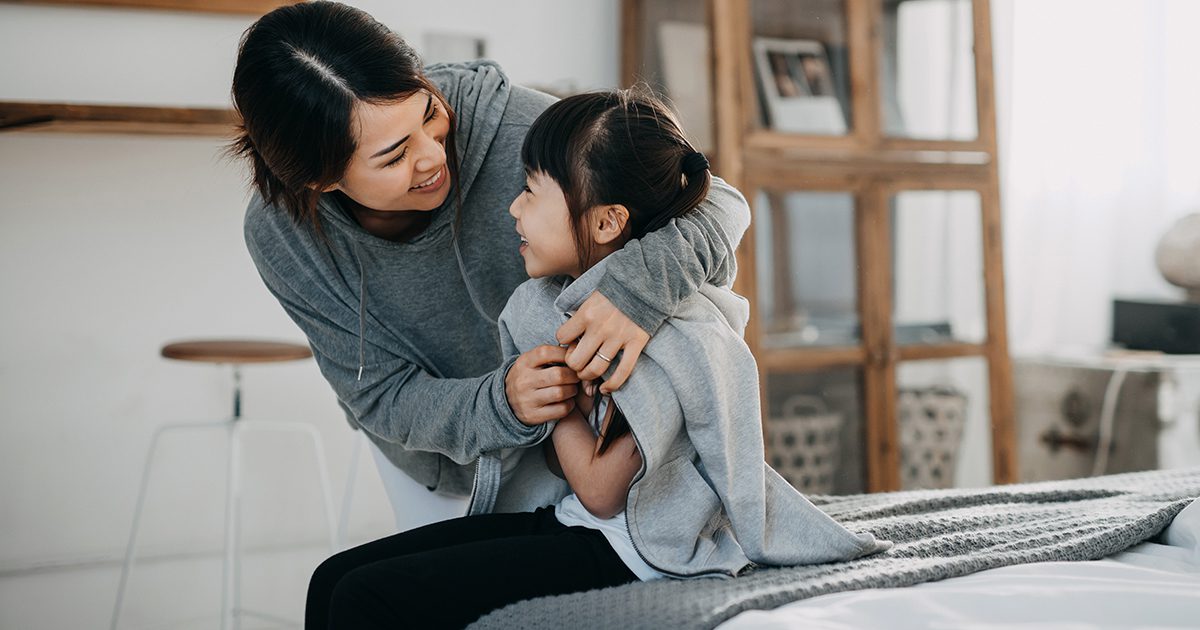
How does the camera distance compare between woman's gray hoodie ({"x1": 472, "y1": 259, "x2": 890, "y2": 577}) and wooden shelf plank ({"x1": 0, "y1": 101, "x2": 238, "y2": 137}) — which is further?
wooden shelf plank ({"x1": 0, "y1": 101, "x2": 238, "y2": 137})

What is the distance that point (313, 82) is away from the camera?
117 cm

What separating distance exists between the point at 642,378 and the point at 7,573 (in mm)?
1972

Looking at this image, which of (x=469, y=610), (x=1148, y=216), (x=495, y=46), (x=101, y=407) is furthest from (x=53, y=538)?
(x=1148, y=216)

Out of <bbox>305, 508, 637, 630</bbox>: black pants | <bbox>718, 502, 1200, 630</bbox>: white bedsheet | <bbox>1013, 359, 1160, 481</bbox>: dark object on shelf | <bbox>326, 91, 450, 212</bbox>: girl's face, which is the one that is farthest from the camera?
<bbox>1013, 359, 1160, 481</bbox>: dark object on shelf

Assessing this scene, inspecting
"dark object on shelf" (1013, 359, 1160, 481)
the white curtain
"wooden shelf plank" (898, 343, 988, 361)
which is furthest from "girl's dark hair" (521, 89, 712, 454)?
the white curtain

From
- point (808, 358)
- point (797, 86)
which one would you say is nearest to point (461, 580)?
point (808, 358)

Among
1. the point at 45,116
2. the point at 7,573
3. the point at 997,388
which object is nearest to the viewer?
the point at 45,116

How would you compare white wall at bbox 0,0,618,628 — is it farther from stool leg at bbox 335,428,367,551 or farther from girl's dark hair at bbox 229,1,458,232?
girl's dark hair at bbox 229,1,458,232

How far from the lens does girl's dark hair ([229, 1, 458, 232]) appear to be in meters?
1.17

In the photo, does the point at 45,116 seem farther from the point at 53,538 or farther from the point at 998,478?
the point at 998,478

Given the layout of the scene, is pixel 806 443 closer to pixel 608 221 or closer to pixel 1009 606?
pixel 608 221

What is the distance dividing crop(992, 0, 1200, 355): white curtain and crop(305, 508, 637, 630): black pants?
7.58ft

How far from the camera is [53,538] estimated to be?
2408 millimetres

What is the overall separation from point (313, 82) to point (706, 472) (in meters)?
0.61
